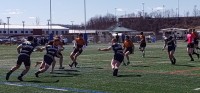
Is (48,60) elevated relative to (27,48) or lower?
lower

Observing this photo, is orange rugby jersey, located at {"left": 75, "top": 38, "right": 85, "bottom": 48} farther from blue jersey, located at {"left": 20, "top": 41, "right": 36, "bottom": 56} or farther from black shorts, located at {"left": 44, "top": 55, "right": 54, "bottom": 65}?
blue jersey, located at {"left": 20, "top": 41, "right": 36, "bottom": 56}

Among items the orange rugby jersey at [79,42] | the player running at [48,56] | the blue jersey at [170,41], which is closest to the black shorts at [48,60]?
the player running at [48,56]

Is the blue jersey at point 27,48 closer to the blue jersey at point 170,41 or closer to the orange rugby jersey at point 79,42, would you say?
the orange rugby jersey at point 79,42

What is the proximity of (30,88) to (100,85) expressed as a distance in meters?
2.30

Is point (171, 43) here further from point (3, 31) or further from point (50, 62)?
point (3, 31)

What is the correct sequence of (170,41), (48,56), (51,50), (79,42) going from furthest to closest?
(170,41) < (79,42) < (51,50) < (48,56)

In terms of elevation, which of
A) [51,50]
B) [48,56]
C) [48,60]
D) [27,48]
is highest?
[27,48]

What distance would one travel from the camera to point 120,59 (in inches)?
703

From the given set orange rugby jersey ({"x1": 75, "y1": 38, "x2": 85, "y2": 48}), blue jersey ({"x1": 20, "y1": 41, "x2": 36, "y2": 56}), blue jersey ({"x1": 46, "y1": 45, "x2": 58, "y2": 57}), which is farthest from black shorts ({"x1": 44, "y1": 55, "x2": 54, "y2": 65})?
orange rugby jersey ({"x1": 75, "y1": 38, "x2": 85, "y2": 48})

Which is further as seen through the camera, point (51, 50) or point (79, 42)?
point (79, 42)

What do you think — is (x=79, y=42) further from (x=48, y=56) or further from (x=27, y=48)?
(x=27, y=48)

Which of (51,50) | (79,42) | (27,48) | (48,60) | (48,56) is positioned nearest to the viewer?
(27,48)

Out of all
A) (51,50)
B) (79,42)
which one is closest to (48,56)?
(51,50)

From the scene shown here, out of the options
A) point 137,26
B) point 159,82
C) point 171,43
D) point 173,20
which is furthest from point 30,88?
Result: point 173,20
